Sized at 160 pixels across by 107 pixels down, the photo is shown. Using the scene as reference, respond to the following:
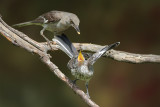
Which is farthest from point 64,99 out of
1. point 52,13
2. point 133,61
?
point 133,61

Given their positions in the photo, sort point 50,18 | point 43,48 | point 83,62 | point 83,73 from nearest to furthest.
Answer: point 83,73 → point 83,62 → point 43,48 → point 50,18

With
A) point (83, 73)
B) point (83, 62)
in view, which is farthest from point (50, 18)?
point (83, 73)

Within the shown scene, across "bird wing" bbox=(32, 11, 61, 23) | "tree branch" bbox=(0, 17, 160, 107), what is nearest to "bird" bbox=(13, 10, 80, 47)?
"bird wing" bbox=(32, 11, 61, 23)

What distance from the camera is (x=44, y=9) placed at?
225 inches

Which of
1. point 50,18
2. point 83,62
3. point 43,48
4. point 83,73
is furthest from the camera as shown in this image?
point 50,18

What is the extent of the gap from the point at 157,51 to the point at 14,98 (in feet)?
7.63

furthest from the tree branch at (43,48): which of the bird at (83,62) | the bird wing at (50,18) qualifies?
the bird wing at (50,18)

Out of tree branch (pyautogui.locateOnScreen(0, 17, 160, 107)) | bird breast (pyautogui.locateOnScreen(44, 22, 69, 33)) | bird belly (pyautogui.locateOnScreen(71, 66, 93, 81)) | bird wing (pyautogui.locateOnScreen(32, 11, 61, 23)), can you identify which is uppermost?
bird wing (pyautogui.locateOnScreen(32, 11, 61, 23))

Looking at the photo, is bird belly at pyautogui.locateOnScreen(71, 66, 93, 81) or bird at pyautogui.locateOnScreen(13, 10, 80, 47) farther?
bird at pyautogui.locateOnScreen(13, 10, 80, 47)

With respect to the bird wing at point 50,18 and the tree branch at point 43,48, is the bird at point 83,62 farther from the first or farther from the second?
the bird wing at point 50,18

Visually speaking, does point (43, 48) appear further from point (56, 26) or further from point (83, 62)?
point (56, 26)

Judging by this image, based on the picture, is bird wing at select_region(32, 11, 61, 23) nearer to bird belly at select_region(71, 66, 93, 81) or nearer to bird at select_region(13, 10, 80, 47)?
bird at select_region(13, 10, 80, 47)

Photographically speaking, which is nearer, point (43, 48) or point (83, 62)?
point (83, 62)

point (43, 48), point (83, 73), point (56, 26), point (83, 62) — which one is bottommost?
point (83, 73)
